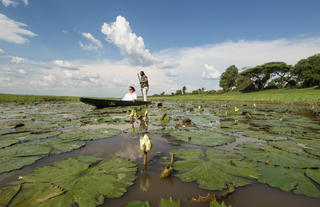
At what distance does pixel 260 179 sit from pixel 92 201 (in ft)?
4.69

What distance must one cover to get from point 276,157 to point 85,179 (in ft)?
6.99

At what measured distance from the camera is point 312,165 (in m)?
1.62

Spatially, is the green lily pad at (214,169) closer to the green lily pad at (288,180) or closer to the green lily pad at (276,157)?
the green lily pad at (288,180)

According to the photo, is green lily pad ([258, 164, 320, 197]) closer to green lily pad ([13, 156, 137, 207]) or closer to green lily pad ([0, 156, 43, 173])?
green lily pad ([13, 156, 137, 207])

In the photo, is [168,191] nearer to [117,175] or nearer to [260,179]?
[117,175]

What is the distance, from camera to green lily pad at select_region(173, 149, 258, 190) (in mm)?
1329

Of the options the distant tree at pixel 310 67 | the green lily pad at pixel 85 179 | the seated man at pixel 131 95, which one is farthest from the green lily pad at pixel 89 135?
the distant tree at pixel 310 67

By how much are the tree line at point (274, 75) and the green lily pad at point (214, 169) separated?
1740 inches

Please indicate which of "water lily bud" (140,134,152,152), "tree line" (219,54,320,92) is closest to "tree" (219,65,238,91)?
"tree line" (219,54,320,92)

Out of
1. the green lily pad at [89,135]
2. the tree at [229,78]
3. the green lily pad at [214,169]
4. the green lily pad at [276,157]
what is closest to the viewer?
the green lily pad at [214,169]

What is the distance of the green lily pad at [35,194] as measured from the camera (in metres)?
1.03

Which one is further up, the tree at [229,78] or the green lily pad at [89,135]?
the tree at [229,78]

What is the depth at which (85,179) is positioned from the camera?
134 centimetres

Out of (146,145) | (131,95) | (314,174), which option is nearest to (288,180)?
(314,174)
